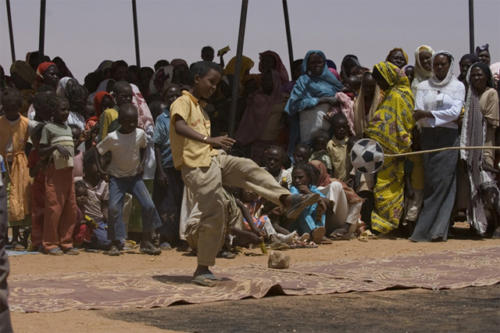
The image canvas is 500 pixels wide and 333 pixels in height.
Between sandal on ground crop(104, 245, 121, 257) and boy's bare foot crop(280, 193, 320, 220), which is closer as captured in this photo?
boy's bare foot crop(280, 193, 320, 220)

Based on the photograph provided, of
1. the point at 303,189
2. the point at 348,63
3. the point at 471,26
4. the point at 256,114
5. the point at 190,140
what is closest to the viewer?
the point at 190,140

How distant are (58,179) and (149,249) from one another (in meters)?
1.14

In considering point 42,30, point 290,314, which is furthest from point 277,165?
point 290,314

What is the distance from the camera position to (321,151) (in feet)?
38.2

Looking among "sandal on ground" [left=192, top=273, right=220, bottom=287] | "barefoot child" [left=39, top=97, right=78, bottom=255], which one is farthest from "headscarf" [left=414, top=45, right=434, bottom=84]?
"sandal on ground" [left=192, top=273, right=220, bottom=287]

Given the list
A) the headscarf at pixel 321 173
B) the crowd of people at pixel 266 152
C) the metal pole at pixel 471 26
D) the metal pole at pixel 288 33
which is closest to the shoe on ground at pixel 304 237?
the crowd of people at pixel 266 152

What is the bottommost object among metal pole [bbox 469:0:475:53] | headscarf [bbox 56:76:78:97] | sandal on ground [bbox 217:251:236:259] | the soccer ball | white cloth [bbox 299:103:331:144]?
sandal on ground [bbox 217:251:236:259]

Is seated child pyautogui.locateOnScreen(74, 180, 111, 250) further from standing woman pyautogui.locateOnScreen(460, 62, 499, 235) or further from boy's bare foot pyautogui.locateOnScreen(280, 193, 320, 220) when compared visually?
standing woman pyautogui.locateOnScreen(460, 62, 499, 235)

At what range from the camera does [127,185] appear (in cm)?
995

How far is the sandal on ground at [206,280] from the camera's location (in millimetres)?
7434

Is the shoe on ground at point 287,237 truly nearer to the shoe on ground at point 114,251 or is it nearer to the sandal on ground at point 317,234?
the sandal on ground at point 317,234

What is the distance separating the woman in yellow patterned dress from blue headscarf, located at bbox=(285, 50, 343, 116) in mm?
665

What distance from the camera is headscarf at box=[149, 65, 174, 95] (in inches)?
501

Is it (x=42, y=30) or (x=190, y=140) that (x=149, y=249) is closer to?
(x=190, y=140)
